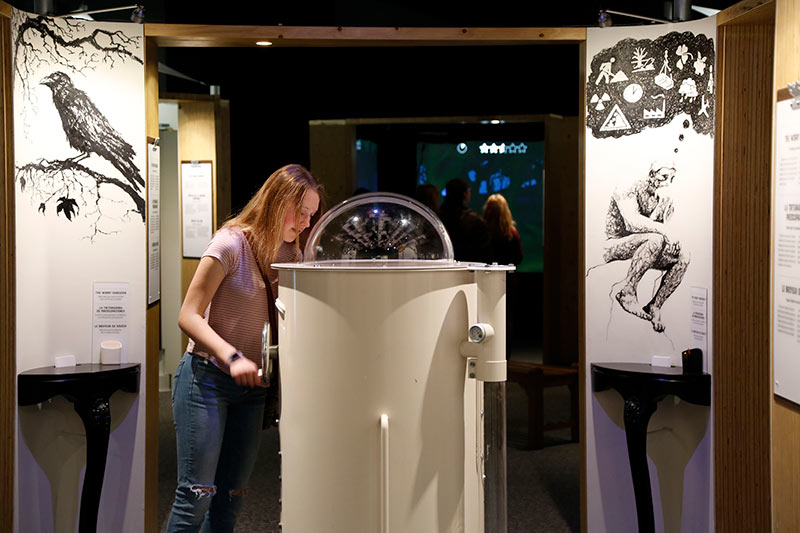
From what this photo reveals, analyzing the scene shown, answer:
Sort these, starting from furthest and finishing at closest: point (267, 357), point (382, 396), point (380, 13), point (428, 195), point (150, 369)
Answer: point (428, 195) < point (380, 13) < point (150, 369) < point (267, 357) < point (382, 396)

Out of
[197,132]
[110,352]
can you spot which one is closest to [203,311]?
[110,352]

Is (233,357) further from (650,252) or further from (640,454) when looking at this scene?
(650,252)

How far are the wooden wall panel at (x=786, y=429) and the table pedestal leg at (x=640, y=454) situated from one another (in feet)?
2.46

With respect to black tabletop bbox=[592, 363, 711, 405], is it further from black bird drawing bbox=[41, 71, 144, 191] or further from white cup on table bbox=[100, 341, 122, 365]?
black bird drawing bbox=[41, 71, 144, 191]

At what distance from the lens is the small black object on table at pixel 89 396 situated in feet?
12.1

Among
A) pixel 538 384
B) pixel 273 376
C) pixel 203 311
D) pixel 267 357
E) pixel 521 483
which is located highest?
pixel 203 311

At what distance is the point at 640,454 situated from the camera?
3805mm

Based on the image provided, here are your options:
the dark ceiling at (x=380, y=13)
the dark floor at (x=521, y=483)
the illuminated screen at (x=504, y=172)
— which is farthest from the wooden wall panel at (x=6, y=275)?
the illuminated screen at (x=504, y=172)

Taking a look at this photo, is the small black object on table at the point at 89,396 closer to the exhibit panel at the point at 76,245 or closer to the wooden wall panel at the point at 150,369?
the exhibit panel at the point at 76,245

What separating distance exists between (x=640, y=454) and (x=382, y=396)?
2.08 m

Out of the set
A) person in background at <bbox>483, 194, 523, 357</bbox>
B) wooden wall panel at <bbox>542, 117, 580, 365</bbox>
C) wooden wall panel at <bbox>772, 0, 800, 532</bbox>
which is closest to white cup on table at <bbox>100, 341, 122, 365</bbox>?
wooden wall panel at <bbox>772, 0, 800, 532</bbox>

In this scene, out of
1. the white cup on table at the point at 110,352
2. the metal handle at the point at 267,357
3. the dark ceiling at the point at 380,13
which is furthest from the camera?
the dark ceiling at the point at 380,13

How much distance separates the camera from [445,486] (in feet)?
7.09

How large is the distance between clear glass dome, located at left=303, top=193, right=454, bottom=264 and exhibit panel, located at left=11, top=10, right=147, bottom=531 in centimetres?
171
